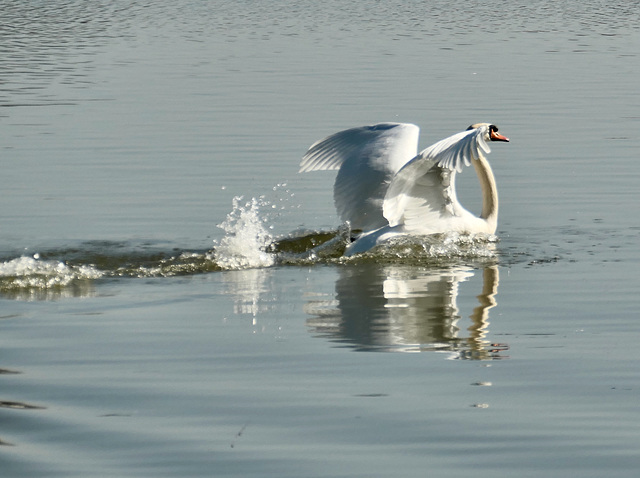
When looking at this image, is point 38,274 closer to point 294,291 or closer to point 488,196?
point 294,291

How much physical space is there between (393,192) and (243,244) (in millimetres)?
1400

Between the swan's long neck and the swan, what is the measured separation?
1cm

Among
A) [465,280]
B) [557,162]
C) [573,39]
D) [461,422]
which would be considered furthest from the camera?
[573,39]

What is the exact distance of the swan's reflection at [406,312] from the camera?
7395mm

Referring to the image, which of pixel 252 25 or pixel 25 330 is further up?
pixel 252 25

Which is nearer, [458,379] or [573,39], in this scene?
[458,379]

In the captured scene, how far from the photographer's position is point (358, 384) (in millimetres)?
6418

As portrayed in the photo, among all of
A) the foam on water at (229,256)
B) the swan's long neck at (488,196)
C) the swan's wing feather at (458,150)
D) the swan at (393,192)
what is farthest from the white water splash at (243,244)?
the swan's long neck at (488,196)

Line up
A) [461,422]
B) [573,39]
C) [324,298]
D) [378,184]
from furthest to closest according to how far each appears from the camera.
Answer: [573,39] → [378,184] → [324,298] → [461,422]

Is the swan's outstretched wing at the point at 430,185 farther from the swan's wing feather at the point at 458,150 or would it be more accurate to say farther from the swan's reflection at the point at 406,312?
the swan's reflection at the point at 406,312

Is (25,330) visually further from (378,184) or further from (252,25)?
(252,25)

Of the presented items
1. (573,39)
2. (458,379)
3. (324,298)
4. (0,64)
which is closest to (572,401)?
(458,379)

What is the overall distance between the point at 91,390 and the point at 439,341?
2.25 m

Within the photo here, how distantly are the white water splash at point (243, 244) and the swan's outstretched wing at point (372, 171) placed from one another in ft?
2.63
